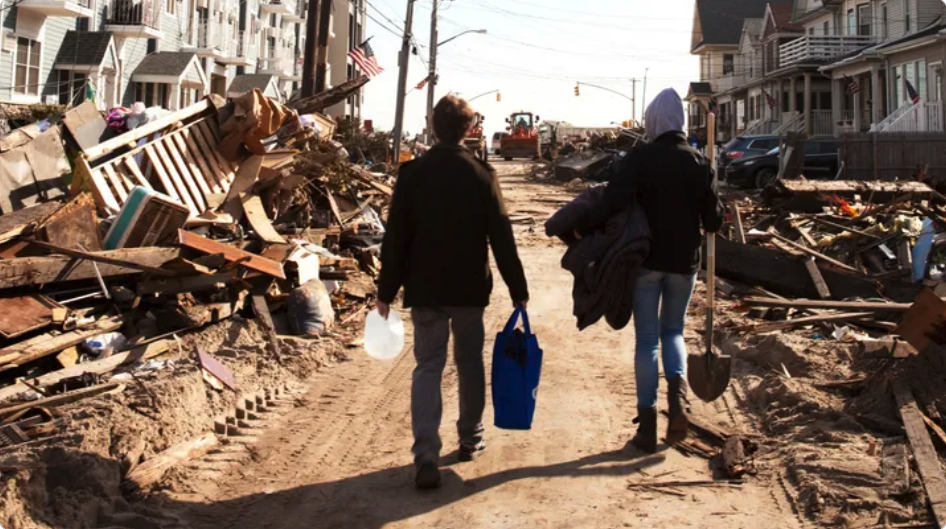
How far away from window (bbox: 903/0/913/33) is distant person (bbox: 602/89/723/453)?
125 feet

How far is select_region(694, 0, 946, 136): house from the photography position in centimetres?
3488

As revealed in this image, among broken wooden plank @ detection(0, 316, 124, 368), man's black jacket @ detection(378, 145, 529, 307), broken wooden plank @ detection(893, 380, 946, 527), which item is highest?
man's black jacket @ detection(378, 145, 529, 307)

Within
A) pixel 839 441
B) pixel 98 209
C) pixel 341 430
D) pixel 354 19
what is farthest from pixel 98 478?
pixel 354 19

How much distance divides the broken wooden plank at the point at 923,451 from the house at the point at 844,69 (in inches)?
1132

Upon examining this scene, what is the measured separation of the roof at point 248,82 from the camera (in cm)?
5366

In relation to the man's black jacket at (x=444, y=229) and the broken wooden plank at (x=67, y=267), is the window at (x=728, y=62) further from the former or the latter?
the man's black jacket at (x=444, y=229)

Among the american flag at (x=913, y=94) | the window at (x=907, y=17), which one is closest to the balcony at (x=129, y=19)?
the american flag at (x=913, y=94)

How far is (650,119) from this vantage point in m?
5.52

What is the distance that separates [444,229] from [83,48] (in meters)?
33.7

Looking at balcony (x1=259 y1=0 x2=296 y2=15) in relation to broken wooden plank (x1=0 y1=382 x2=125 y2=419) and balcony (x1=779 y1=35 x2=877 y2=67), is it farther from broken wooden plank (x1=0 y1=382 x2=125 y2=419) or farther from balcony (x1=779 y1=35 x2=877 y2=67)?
broken wooden plank (x1=0 y1=382 x2=125 y2=419)

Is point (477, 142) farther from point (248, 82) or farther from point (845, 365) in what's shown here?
point (248, 82)

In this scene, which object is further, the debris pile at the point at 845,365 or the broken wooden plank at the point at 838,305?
the broken wooden plank at the point at 838,305

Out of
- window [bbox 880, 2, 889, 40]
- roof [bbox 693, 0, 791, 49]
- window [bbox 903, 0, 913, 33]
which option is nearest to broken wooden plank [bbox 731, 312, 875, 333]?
window [bbox 903, 0, 913, 33]

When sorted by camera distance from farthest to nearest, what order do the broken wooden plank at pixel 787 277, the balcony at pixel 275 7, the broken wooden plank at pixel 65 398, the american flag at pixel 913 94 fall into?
the balcony at pixel 275 7
the american flag at pixel 913 94
the broken wooden plank at pixel 787 277
the broken wooden plank at pixel 65 398
